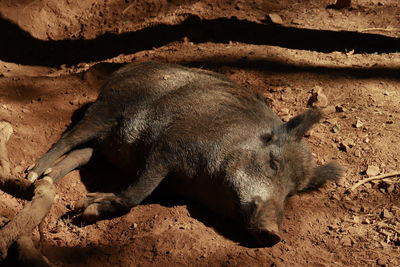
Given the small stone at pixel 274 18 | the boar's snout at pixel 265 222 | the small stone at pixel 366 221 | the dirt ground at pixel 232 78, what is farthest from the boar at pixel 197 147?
the small stone at pixel 274 18

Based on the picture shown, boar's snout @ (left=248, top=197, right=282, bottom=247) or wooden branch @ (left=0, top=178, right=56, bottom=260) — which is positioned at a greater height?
boar's snout @ (left=248, top=197, right=282, bottom=247)

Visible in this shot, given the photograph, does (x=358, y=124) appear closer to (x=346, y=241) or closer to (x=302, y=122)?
(x=302, y=122)

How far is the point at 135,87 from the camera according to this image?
17.1 ft

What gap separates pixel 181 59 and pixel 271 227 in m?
2.70

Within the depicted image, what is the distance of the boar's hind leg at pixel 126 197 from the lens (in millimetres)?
4527

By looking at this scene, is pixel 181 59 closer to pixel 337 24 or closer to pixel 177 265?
pixel 337 24

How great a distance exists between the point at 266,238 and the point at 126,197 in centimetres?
119

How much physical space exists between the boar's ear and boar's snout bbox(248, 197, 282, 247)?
1.99ft

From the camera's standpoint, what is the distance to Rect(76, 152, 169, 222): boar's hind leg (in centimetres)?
453

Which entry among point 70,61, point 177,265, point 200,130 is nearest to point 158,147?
point 200,130

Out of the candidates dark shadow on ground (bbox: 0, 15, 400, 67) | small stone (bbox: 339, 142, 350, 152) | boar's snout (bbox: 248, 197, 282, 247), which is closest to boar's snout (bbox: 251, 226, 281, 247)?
boar's snout (bbox: 248, 197, 282, 247)

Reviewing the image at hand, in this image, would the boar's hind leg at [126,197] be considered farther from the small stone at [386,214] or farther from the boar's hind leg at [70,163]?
the small stone at [386,214]

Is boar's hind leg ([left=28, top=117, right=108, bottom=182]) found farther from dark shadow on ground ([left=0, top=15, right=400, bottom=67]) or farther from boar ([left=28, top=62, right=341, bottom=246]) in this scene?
dark shadow on ground ([left=0, top=15, right=400, bottom=67])

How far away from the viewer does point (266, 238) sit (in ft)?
13.5
